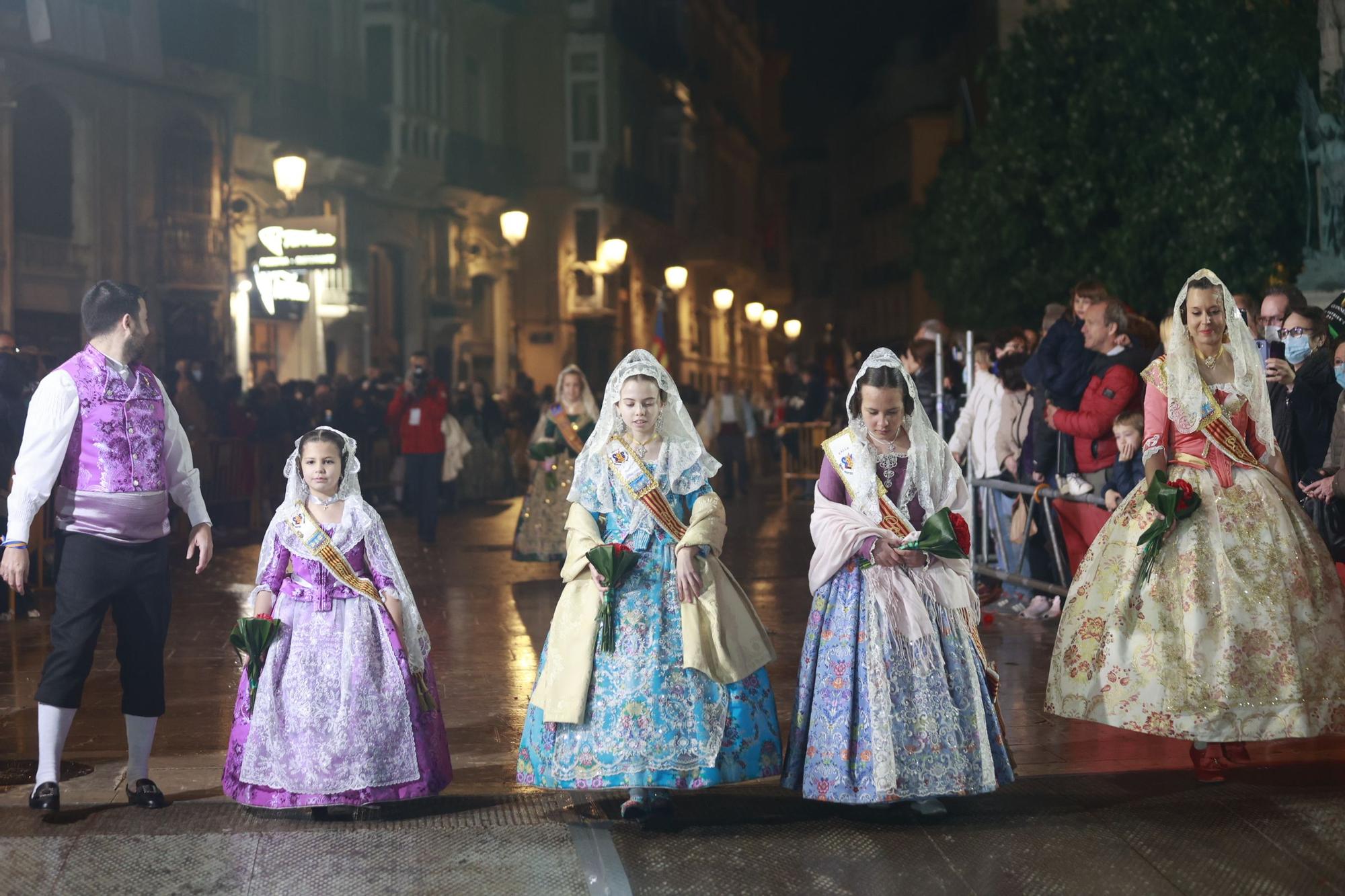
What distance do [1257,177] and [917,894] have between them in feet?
56.4

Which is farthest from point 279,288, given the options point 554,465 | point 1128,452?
point 1128,452

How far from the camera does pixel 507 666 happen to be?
9.07m

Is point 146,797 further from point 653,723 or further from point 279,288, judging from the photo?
point 279,288

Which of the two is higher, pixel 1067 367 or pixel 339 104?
pixel 339 104

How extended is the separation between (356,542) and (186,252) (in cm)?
1857

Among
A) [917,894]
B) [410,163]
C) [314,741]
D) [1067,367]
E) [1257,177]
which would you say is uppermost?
[410,163]

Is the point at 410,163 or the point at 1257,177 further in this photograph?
the point at 410,163

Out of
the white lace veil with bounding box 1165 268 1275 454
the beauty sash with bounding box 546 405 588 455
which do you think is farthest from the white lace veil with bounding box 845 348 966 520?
the beauty sash with bounding box 546 405 588 455

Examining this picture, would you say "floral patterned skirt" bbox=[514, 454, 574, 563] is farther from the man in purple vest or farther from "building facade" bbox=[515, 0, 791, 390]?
"building facade" bbox=[515, 0, 791, 390]

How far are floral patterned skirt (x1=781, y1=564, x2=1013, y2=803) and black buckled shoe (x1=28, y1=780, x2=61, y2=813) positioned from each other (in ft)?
8.25

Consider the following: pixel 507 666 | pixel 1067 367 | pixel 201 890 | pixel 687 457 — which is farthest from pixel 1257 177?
pixel 201 890

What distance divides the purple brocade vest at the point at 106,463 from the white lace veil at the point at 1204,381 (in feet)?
12.8

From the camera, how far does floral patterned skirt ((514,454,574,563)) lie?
13.3 metres

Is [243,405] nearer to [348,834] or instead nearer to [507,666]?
[507,666]
